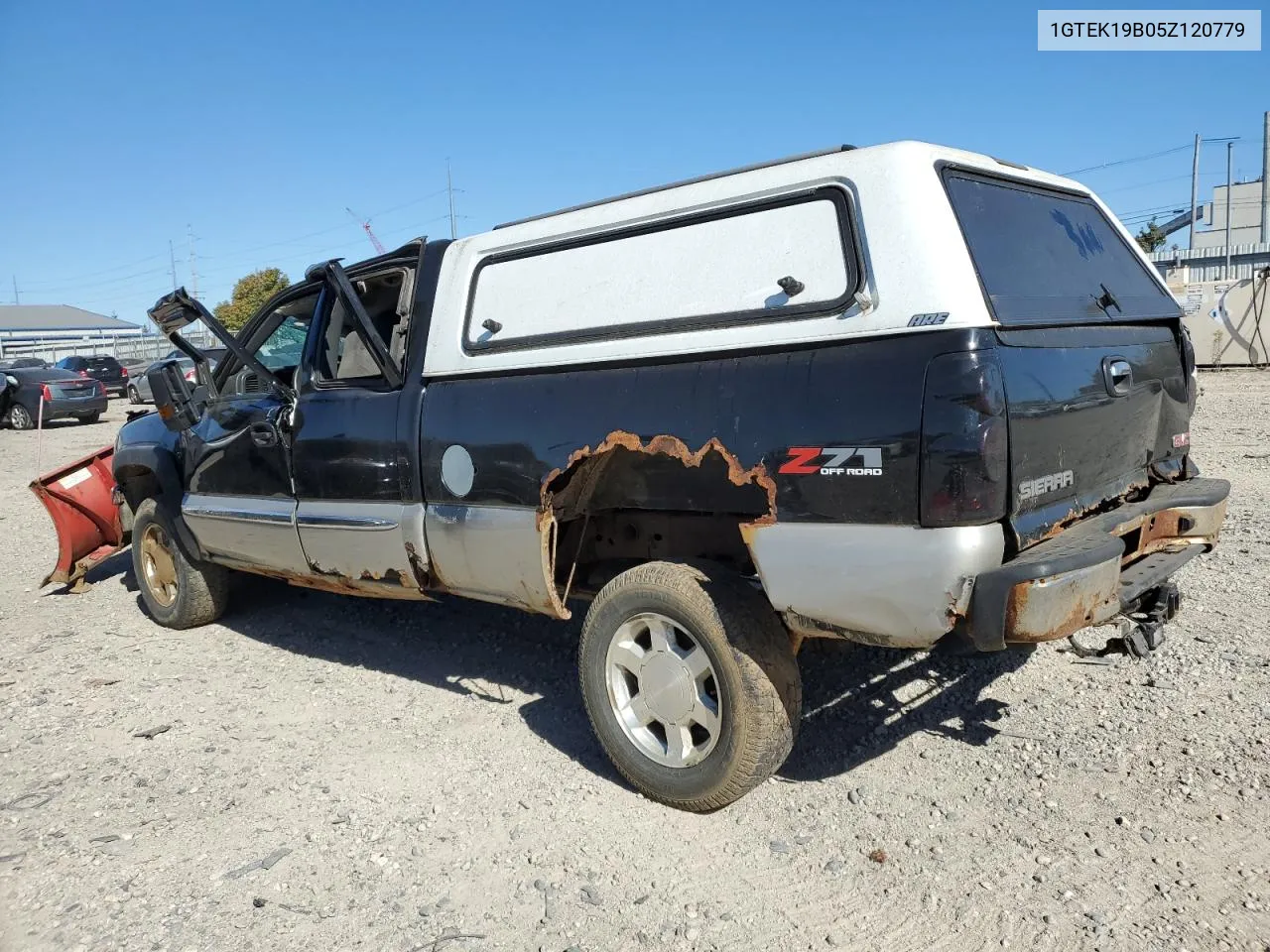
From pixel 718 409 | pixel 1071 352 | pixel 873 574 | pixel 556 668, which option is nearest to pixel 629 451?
pixel 718 409

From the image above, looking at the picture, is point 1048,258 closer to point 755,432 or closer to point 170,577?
point 755,432

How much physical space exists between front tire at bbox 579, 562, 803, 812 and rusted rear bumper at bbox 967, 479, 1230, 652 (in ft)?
2.48

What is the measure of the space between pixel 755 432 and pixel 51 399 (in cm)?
2212

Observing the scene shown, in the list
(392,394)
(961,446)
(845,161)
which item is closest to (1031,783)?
(961,446)

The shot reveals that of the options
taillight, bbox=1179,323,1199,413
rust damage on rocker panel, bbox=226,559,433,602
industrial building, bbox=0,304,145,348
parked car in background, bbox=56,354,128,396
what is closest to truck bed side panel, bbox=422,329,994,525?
rust damage on rocker panel, bbox=226,559,433,602

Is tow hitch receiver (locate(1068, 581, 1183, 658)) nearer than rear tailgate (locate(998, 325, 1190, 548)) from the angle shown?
No

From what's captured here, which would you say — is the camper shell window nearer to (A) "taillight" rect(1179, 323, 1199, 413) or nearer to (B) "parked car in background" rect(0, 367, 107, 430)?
(A) "taillight" rect(1179, 323, 1199, 413)

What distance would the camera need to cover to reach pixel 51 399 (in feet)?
68.0

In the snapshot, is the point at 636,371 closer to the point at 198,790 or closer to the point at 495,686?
the point at 495,686

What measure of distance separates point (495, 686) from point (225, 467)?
1.96m

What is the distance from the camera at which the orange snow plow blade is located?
675cm

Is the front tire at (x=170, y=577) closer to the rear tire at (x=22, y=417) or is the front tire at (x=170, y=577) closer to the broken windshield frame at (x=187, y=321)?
the broken windshield frame at (x=187, y=321)

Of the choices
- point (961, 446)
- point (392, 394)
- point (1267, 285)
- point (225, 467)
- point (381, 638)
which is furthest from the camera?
point (1267, 285)

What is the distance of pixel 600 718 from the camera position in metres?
3.59
